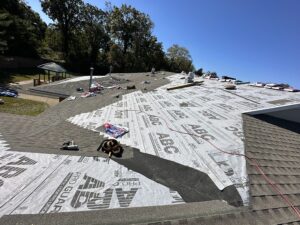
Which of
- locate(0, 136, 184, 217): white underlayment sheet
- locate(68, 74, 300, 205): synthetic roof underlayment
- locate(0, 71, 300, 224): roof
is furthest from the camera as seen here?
locate(68, 74, 300, 205): synthetic roof underlayment

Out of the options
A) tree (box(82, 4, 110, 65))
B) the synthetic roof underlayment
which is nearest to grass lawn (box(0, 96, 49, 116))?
the synthetic roof underlayment

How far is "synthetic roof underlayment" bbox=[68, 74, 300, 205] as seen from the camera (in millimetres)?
5602

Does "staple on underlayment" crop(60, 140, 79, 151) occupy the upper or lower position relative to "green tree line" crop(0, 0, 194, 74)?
lower

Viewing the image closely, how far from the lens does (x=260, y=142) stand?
22.9ft

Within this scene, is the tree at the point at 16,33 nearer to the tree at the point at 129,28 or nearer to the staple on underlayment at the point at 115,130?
the tree at the point at 129,28

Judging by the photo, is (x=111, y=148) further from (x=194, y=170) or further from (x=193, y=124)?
(x=193, y=124)

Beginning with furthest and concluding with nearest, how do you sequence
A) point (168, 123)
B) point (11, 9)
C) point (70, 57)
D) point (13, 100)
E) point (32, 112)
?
1. point (70, 57)
2. point (11, 9)
3. point (13, 100)
4. point (32, 112)
5. point (168, 123)

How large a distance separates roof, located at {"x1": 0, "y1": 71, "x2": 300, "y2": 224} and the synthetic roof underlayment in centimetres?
21

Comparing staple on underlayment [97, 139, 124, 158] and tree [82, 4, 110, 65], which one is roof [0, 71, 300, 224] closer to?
staple on underlayment [97, 139, 124, 158]

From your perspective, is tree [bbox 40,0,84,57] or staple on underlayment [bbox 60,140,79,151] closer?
staple on underlayment [bbox 60,140,79,151]

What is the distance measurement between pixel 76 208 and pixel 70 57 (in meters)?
47.4

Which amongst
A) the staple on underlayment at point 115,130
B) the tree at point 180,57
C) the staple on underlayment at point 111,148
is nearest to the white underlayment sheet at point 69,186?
the staple on underlayment at point 111,148

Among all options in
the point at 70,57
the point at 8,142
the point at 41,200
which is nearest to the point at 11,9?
the point at 70,57

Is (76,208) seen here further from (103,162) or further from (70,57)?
(70,57)
